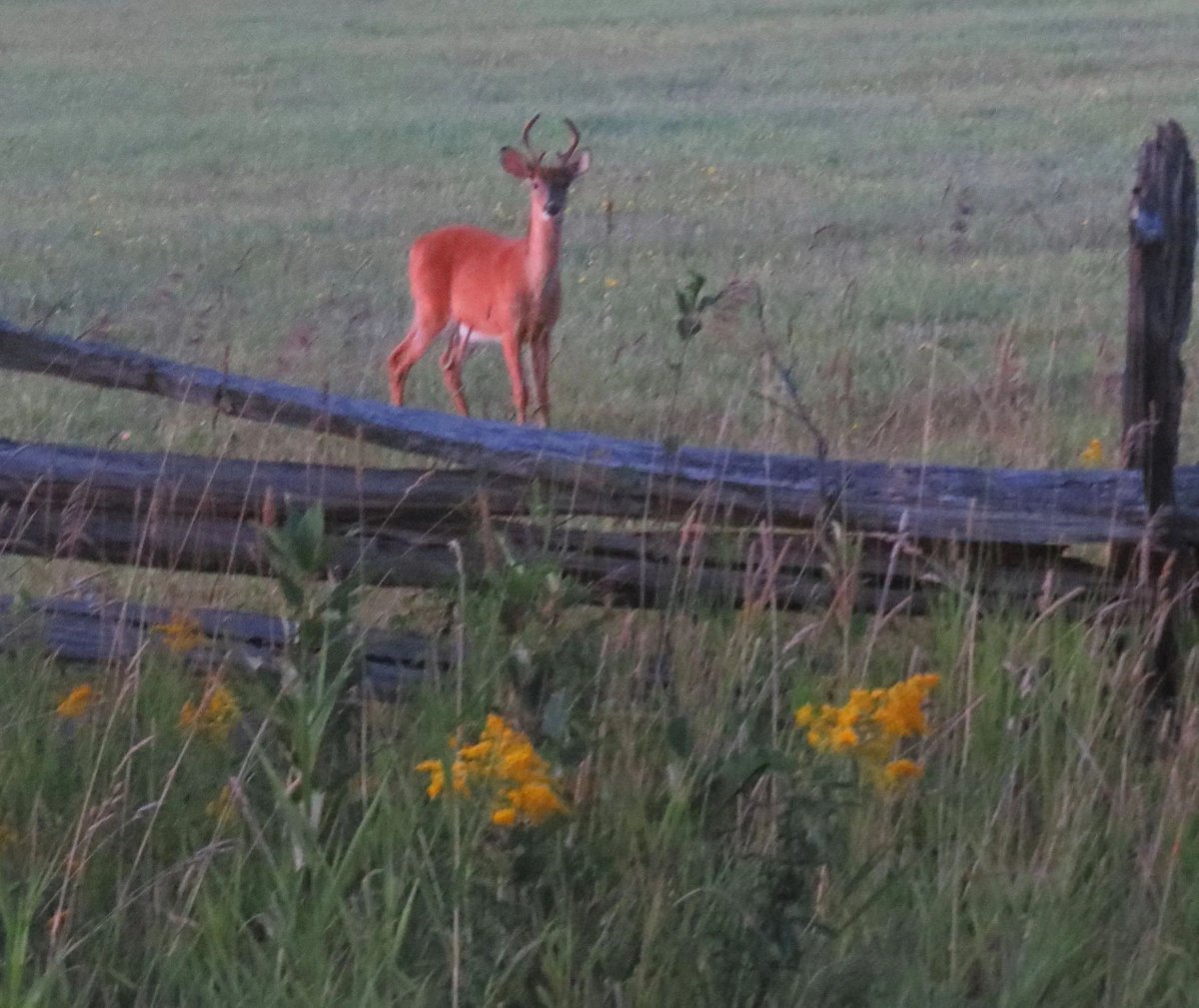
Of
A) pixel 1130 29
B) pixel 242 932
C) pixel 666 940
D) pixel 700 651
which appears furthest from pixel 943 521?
pixel 1130 29

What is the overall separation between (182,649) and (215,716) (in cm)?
36

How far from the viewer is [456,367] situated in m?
8.00

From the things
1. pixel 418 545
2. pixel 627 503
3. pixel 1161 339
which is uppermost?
pixel 1161 339

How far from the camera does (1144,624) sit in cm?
383

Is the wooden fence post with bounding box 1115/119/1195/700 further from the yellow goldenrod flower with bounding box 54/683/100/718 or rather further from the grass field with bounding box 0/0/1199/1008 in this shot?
the yellow goldenrod flower with bounding box 54/683/100/718

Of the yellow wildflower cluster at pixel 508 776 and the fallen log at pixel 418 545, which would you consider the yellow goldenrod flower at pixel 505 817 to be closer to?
the yellow wildflower cluster at pixel 508 776

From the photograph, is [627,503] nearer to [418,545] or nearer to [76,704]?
[418,545]

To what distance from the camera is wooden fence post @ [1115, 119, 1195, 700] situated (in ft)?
12.2

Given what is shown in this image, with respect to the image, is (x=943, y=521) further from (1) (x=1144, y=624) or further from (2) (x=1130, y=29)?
(2) (x=1130, y=29)

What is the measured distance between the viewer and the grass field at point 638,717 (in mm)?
2727

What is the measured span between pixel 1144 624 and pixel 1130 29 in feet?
80.1

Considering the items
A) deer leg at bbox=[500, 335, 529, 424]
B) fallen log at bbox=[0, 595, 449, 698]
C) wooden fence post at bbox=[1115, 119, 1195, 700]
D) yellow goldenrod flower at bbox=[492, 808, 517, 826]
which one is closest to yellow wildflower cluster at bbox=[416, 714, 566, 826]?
yellow goldenrod flower at bbox=[492, 808, 517, 826]

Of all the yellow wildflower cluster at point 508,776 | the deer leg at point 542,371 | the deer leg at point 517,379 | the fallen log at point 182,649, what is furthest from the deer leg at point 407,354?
the yellow wildflower cluster at point 508,776

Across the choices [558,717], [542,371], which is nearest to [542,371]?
[542,371]
